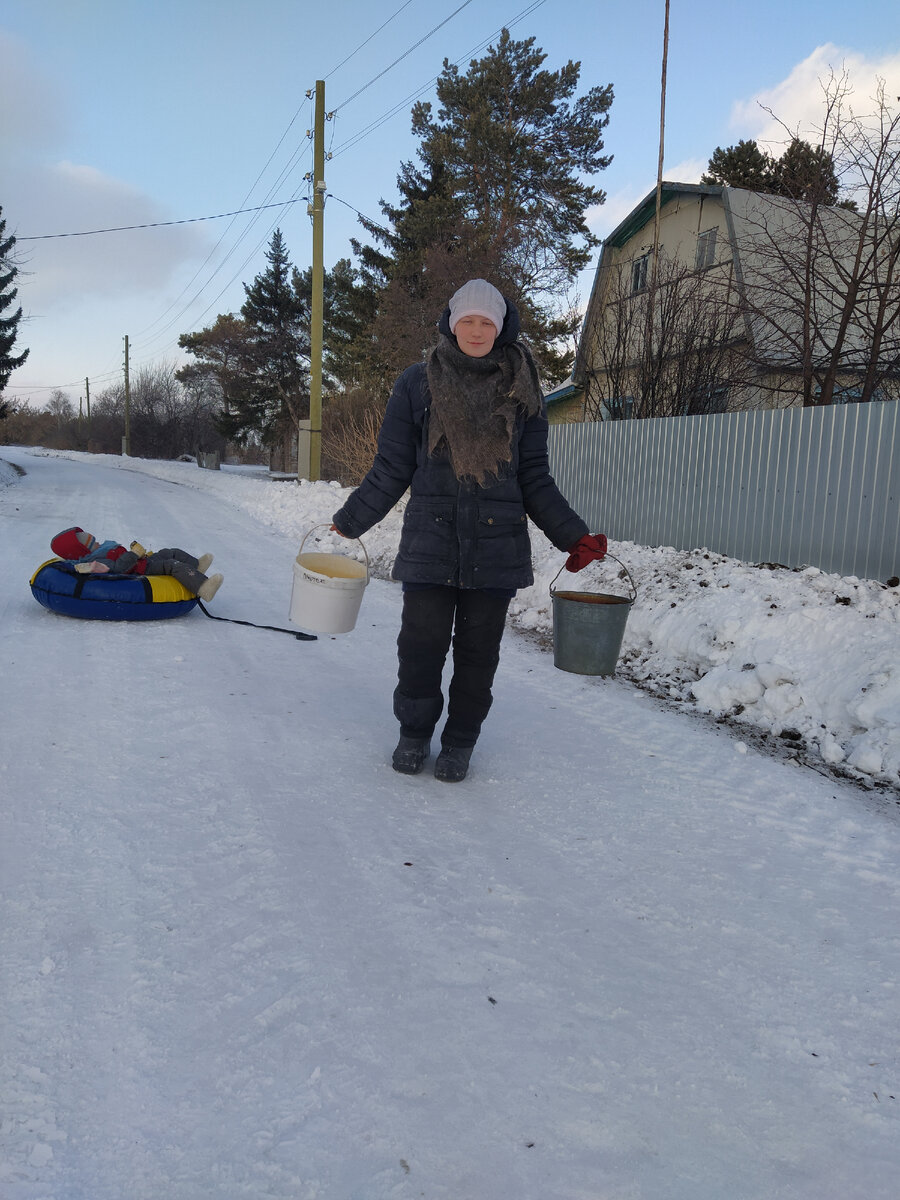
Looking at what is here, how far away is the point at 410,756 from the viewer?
3.39 meters

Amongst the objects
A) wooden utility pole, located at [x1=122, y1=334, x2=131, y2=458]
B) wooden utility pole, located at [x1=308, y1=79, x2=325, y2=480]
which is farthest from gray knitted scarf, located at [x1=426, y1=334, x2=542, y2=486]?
wooden utility pole, located at [x1=122, y1=334, x2=131, y2=458]

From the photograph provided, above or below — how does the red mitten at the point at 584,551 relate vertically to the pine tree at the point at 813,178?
below

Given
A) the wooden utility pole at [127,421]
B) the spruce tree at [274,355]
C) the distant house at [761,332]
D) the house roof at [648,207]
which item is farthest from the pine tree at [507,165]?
the wooden utility pole at [127,421]

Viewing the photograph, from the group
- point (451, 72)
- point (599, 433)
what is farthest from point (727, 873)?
point (451, 72)

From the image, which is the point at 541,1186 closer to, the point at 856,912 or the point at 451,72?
the point at 856,912

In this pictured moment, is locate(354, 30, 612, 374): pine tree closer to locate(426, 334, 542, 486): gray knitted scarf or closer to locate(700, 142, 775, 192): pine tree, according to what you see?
locate(700, 142, 775, 192): pine tree

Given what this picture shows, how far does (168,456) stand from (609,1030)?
54.0 meters

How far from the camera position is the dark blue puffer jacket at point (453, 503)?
3119mm

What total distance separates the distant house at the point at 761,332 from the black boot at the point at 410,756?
6.43m

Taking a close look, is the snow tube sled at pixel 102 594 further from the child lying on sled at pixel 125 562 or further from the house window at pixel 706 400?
the house window at pixel 706 400

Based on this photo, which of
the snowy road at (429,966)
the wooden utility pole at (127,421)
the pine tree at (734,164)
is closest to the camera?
the snowy road at (429,966)

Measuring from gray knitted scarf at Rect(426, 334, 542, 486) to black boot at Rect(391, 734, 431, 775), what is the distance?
112cm

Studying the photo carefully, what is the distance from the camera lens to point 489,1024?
192cm

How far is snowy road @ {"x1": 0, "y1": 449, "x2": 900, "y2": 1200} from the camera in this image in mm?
1569
